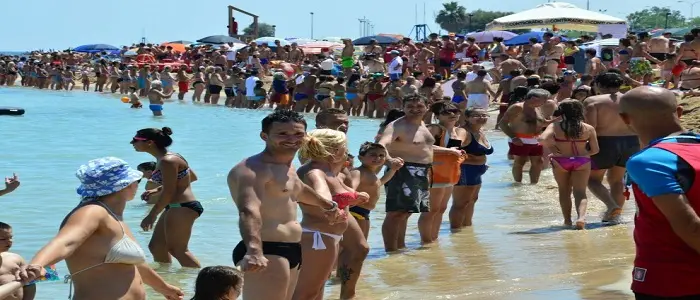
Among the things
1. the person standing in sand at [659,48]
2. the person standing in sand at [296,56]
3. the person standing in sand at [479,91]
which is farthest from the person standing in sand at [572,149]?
the person standing in sand at [296,56]

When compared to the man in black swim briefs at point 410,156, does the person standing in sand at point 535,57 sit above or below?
above

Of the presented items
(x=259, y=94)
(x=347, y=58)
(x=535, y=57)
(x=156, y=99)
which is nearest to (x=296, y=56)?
(x=347, y=58)

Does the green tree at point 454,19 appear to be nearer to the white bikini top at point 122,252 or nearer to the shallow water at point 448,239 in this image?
the shallow water at point 448,239

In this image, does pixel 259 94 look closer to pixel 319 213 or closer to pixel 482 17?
pixel 319 213

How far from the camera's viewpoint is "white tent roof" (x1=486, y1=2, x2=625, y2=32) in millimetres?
34969

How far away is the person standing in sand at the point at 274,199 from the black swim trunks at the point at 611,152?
5677mm

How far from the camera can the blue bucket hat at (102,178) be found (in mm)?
4246

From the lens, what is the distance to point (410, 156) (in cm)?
873

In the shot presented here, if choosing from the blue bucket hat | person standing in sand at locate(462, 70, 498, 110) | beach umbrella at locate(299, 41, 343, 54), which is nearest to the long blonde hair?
the blue bucket hat

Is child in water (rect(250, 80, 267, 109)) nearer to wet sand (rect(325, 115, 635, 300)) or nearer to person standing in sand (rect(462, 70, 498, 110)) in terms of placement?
person standing in sand (rect(462, 70, 498, 110))

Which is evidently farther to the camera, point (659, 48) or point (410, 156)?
point (659, 48)

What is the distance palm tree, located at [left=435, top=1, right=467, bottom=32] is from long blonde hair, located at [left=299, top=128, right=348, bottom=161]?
98.1 m

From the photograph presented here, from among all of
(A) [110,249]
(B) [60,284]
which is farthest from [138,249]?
(B) [60,284]

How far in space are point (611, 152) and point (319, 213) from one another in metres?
5.13
